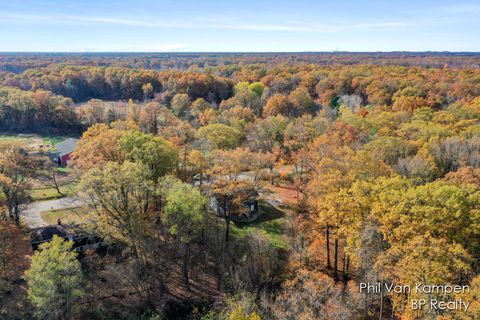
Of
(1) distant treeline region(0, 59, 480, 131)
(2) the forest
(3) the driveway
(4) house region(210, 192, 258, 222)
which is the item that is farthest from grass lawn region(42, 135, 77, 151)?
(4) house region(210, 192, 258, 222)

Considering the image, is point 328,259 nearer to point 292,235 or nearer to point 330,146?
point 292,235

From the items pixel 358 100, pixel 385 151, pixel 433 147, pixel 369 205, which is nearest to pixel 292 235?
pixel 369 205

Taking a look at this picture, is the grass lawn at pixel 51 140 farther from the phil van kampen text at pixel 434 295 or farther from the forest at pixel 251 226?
the phil van kampen text at pixel 434 295

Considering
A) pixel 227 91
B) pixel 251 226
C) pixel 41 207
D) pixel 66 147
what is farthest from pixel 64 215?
pixel 227 91

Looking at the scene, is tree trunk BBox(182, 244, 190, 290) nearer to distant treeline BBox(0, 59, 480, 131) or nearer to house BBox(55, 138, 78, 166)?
house BBox(55, 138, 78, 166)

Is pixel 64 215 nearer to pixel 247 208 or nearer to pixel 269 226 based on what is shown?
pixel 247 208

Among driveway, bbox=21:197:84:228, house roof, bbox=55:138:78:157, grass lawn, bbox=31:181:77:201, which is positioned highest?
house roof, bbox=55:138:78:157
